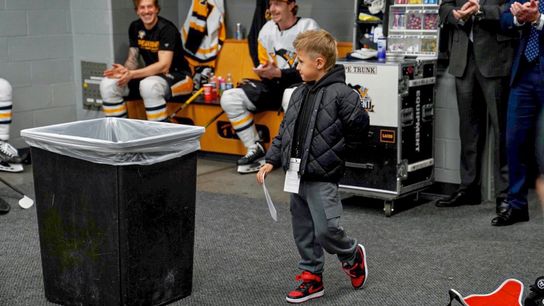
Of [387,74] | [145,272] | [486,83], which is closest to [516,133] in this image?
[486,83]

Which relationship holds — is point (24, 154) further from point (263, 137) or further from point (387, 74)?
point (387, 74)

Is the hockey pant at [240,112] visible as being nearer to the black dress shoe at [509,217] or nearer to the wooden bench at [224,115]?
the wooden bench at [224,115]

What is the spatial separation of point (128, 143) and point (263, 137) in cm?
337

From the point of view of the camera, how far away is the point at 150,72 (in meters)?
6.66

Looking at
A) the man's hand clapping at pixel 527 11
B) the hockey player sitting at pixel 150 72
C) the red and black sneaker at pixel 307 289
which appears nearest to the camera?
the red and black sneaker at pixel 307 289

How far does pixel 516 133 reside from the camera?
186 inches

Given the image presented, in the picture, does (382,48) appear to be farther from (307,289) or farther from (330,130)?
(307,289)

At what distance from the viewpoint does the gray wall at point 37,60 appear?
6801mm

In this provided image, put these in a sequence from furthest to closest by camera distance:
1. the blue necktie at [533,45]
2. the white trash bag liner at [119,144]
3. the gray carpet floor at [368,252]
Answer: the blue necktie at [533,45] < the gray carpet floor at [368,252] < the white trash bag liner at [119,144]

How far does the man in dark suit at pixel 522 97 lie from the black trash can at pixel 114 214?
1.95 metres

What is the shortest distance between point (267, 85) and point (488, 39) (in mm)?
1909

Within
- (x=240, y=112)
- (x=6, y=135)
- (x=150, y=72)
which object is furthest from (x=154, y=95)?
(x=6, y=135)

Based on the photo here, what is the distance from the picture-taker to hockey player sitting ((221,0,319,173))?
20.6 ft

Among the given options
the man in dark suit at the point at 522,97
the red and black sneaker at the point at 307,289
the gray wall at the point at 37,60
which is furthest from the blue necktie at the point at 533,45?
the gray wall at the point at 37,60
